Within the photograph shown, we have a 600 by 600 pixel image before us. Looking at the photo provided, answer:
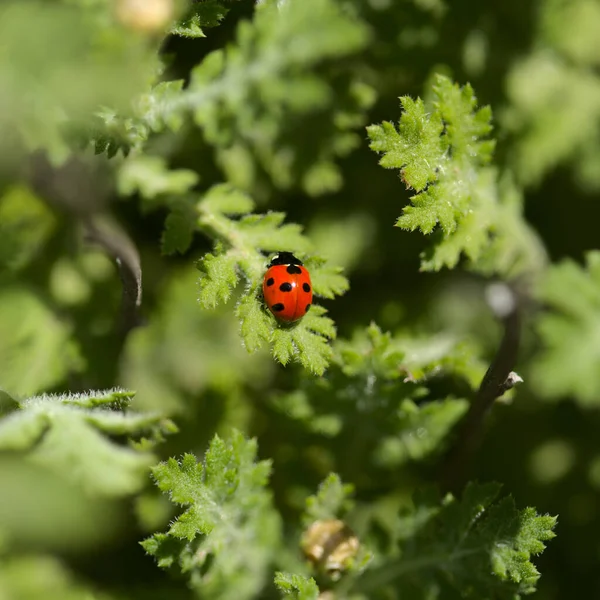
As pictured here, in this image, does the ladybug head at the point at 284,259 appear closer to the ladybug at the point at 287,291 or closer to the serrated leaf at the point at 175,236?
the ladybug at the point at 287,291

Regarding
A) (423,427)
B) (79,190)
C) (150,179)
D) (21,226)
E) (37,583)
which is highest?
(150,179)

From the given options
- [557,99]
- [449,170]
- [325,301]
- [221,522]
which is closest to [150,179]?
[325,301]

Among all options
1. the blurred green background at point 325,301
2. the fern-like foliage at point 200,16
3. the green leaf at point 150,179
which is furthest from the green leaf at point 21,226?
the fern-like foliage at point 200,16

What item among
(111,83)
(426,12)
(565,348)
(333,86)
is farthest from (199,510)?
(426,12)

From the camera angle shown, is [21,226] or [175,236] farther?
[21,226]

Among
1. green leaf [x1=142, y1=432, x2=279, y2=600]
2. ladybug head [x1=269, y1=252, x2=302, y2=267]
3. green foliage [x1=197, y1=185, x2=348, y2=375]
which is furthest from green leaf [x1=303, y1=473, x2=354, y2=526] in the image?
ladybug head [x1=269, y1=252, x2=302, y2=267]

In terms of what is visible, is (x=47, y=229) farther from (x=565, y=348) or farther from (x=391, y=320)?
(x=565, y=348)

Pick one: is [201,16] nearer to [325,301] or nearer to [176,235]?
[176,235]
